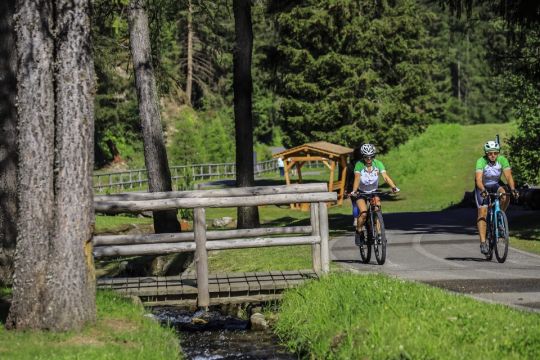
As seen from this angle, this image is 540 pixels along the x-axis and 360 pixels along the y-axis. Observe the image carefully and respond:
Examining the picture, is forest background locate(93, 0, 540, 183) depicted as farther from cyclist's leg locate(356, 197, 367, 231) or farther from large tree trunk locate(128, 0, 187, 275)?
cyclist's leg locate(356, 197, 367, 231)

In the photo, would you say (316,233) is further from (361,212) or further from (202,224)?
(361,212)

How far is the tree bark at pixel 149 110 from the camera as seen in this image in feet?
71.2

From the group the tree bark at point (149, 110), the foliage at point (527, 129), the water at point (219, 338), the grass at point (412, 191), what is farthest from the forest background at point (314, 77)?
the water at point (219, 338)

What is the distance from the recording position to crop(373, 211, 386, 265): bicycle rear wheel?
14.9 metres

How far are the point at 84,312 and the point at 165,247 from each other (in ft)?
8.71

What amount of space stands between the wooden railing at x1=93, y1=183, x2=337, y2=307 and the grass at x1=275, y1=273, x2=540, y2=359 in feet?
3.58

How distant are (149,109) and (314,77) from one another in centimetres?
3028

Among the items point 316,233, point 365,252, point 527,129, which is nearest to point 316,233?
point 316,233

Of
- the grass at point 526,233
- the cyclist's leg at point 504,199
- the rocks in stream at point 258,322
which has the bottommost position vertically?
the rocks in stream at point 258,322

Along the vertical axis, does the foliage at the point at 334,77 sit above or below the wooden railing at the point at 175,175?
above

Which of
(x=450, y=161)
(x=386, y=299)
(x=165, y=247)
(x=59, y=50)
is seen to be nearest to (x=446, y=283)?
(x=386, y=299)

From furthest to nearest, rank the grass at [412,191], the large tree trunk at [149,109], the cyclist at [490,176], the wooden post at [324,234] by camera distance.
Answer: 1. the large tree trunk at [149,109]
2. the grass at [412,191]
3. the cyclist at [490,176]
4. the wooden post at [324,234]

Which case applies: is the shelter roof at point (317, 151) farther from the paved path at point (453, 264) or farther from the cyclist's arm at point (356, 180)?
the cyclist's arm at point (356, 180)

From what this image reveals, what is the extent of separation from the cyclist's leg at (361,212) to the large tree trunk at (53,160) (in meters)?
6.54
